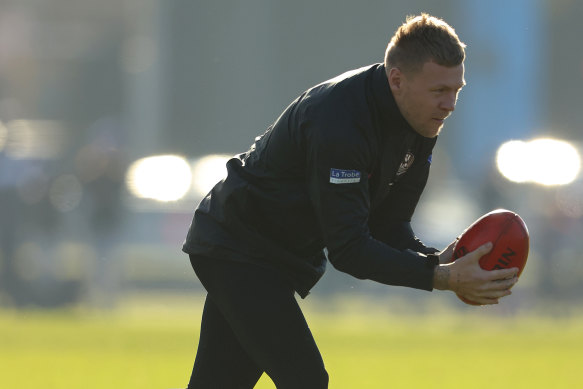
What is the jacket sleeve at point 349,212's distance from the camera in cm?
453

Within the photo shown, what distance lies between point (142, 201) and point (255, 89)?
1.99 meters

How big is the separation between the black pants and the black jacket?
83mm

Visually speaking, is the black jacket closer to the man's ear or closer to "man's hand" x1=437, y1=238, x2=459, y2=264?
the man's ear

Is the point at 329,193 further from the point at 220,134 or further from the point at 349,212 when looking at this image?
the point at 220,134

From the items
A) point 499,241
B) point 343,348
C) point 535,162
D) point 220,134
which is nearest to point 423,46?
point 499,241

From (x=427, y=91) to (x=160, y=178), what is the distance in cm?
1193

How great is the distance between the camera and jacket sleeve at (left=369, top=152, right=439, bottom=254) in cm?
512

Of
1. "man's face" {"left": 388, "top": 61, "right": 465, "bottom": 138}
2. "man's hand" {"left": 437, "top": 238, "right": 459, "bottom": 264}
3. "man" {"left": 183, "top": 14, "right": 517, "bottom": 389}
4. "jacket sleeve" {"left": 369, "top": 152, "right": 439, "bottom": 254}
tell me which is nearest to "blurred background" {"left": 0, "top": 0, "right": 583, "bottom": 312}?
"jacket sleeve" {"left": 369, "top": 152, "right": 439, "bottom": 254}

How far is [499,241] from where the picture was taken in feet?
15.7

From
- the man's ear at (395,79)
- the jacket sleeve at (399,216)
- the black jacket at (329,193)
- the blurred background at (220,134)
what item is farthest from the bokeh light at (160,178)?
the man's ear at (395,79)

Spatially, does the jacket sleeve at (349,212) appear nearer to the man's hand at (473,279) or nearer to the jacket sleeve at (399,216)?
the man's hand at (473,279)

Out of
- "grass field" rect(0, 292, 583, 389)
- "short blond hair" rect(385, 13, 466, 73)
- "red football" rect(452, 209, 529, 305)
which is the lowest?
"grass field" rect(0, 292, 583, 389)

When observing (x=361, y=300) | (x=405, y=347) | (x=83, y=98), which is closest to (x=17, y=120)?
(x=83, y=98)

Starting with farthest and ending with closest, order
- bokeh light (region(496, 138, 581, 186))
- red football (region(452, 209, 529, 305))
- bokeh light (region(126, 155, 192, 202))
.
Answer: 1. bokeh light (region(126, 155, 192, 202))
2. bokeh light (region(496, 138, 581, 186))
3. red football (region(452, 209, 529, 305))
